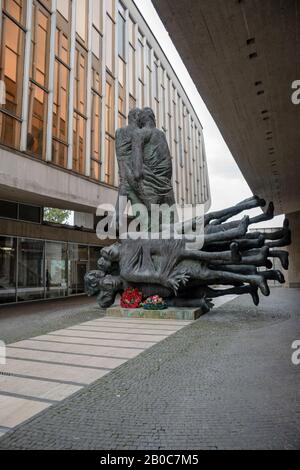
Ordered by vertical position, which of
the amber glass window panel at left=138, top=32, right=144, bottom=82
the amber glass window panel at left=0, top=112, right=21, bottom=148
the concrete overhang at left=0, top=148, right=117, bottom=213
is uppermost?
the amber glass window panel at left=138, top=32, right=144, bottom=82

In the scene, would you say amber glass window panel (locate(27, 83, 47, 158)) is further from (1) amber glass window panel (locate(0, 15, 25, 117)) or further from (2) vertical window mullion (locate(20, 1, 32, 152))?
(1) amber glass window panel (locate(0, 15, 25, 117))

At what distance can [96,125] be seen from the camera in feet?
55.9

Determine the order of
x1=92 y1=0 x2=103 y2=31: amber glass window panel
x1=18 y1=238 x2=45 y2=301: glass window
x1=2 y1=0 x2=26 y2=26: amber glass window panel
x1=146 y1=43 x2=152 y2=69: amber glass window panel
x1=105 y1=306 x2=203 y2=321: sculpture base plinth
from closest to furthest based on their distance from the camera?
x1=105 y1=306 x2=203 y2=321: sculpture base plinth
x1=2 y1=0 x2=26 y2=26: amber glass window panel
x1=18 y1=238 x2=45 y2=301: glass window
x1=92 y1=0 x2=103 y2=31: amber glass window panel
x1=146 y1=43 x2=152 y2=69: amber glass window panel

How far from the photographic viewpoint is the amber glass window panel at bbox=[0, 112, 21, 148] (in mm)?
10875

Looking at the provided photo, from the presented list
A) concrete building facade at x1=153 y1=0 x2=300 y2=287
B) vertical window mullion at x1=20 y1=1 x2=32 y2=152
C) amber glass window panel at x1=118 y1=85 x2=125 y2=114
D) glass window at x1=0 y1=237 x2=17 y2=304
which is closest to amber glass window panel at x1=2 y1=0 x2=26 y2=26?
vertical window mullion at x1=20 y1=1 x2=32 y2=152

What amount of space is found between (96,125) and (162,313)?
11.2 metres

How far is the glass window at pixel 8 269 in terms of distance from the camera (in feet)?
43.3

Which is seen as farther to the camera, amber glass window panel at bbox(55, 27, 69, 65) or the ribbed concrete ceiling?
amber glass window panel at bbox(55, 27, 69, 65)

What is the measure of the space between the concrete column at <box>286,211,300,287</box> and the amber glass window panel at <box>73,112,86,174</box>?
1277cm

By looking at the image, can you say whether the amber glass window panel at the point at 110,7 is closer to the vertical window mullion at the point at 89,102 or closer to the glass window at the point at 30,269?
the vertical window mullion at the point at 89,102

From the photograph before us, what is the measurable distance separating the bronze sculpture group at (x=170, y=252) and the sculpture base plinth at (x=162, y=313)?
1.59 feet

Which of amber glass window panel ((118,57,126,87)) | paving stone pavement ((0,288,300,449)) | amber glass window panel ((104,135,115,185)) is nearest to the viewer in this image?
paving stone pavement ((0,288,300,449))

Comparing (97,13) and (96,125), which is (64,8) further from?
(96,125)
